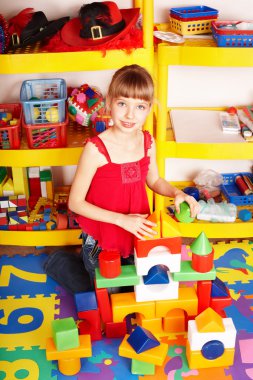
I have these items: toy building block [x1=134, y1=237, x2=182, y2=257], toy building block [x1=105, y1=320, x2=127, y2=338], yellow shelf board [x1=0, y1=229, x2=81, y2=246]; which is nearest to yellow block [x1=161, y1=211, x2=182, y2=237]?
toy building block [x1=134, y1=237, x2=182, y2=257]

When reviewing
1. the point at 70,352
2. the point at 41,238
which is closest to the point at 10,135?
the point at 41,238

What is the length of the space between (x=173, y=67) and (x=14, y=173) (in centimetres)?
73

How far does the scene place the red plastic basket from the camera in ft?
5.77

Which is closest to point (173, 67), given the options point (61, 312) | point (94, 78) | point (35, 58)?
point (94, 78)

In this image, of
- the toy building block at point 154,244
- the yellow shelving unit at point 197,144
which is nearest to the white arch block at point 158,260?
the toy building block at point 154,244

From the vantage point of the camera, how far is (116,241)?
1.59 meters

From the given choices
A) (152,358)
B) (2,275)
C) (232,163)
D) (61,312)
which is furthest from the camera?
(232,163)

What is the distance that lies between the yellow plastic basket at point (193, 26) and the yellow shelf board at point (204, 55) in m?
0.06

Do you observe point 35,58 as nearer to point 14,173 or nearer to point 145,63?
point 145,63

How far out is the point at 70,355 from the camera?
1.43 m

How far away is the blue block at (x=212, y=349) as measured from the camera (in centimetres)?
142

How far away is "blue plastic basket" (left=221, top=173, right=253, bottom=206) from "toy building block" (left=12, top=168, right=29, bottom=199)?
0.78 metres

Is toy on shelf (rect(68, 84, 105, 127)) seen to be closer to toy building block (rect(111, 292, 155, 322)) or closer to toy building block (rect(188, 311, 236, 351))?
toy building block (rect(111, 292, 155, 322))

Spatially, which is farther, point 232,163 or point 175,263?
point 232,163
